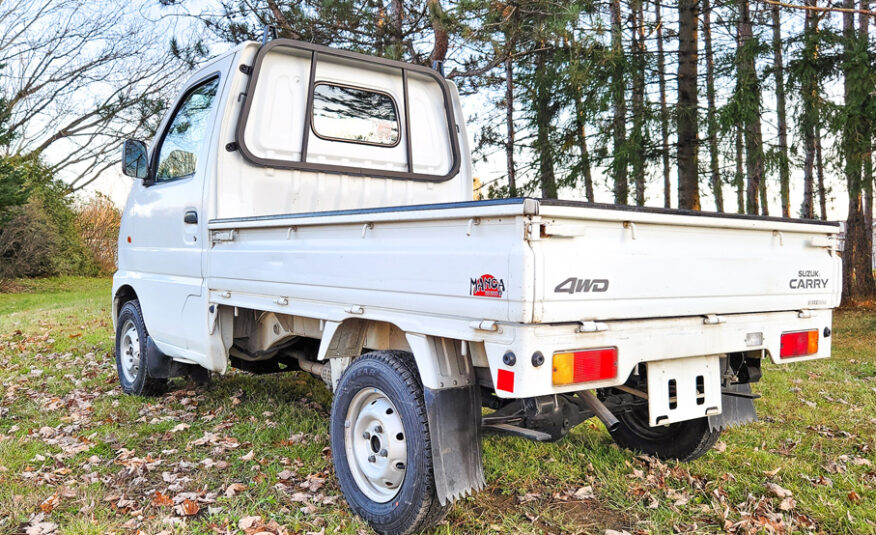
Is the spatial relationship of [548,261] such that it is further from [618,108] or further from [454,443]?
[618,108]

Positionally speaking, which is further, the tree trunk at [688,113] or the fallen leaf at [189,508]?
the tree trunk at [688,113]

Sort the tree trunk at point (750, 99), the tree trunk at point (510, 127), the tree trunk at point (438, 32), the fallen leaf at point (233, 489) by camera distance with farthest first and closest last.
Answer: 1. the tree trunk at point (510, 127)
2. the tree trunk at point (438, 32)
3. the tree trunk at point (750, 99)
4. the fallen leaf at point (233, 489)

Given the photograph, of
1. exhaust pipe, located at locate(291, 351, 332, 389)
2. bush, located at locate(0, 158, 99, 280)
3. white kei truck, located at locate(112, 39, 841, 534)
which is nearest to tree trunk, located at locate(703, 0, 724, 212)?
white kei truck, located at locate(112, 39, 841, 534)

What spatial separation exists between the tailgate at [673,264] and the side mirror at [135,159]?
402cm

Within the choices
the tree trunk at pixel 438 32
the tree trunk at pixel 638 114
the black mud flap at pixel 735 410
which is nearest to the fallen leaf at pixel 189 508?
the black mud flap at pixel 735 410

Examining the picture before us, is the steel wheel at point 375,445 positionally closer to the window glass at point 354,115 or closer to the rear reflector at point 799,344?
the rear reflector at point 799,344

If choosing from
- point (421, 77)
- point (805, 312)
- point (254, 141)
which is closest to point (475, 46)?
point (421, 77)

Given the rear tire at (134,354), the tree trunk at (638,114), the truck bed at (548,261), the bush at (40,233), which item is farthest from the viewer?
the bush at (40,233)

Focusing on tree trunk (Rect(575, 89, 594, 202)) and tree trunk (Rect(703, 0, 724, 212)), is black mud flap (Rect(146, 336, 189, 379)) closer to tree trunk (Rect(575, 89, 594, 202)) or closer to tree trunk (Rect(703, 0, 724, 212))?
tree trunk (Rect(575, 89, 594, 202))

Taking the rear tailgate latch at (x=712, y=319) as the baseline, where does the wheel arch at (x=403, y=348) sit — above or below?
below

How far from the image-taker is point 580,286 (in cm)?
280

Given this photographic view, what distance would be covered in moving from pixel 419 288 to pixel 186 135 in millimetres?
2994

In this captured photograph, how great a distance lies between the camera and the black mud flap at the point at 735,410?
385cm

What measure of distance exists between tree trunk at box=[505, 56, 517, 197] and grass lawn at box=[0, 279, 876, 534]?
8.25m
